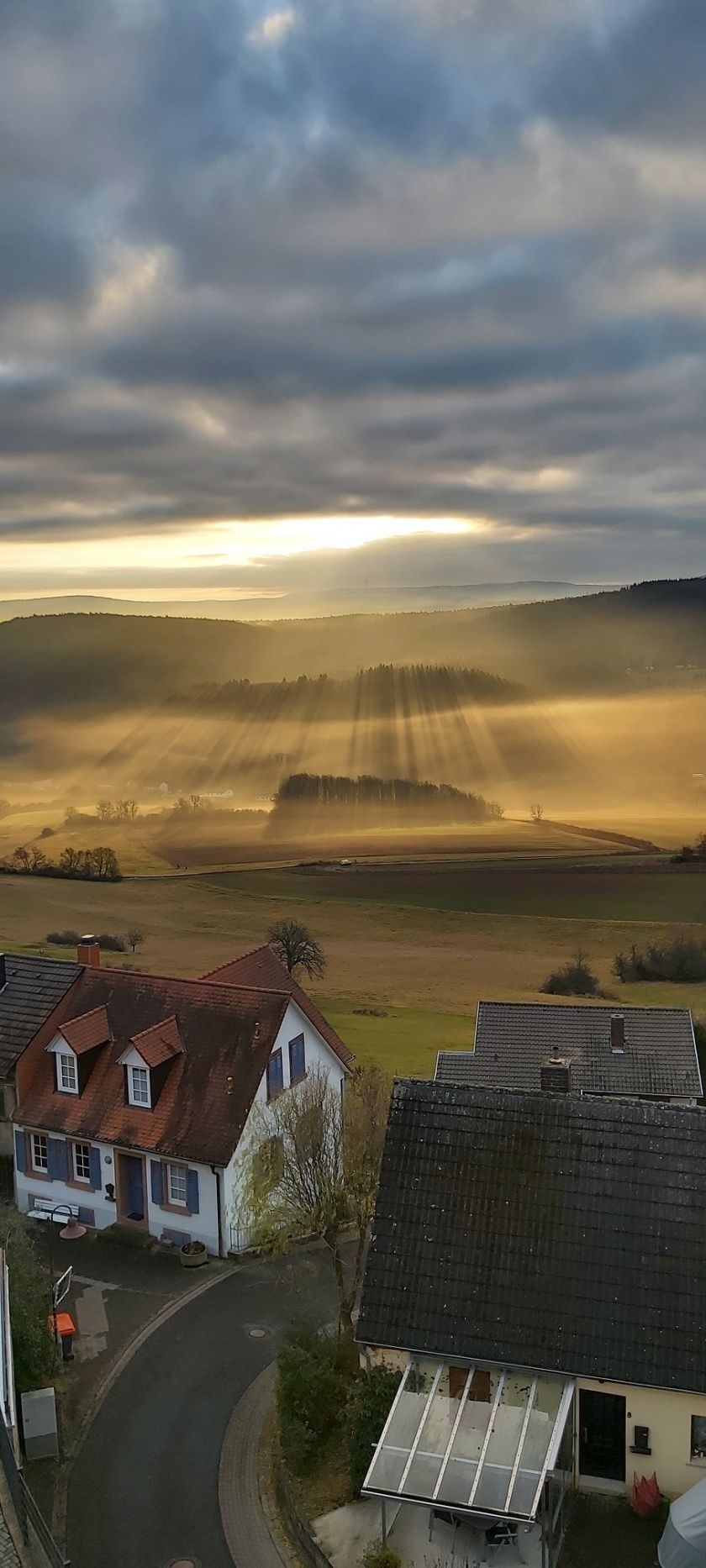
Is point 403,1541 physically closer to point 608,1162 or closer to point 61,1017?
point 608,1162

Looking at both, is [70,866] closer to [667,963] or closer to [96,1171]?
[667,963]

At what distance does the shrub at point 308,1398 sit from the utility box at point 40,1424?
4.74 meters

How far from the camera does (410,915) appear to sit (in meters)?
103

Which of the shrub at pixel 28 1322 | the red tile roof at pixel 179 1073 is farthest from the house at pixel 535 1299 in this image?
the red tile roof at pixel 179 1073

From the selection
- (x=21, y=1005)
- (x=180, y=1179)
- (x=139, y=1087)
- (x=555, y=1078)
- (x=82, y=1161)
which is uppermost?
(x=555, y=1078)

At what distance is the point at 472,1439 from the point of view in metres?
19.8

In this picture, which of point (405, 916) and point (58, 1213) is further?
point (405, 916)

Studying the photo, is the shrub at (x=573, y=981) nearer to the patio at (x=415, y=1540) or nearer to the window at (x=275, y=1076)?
the window at (x=275, y=1076)

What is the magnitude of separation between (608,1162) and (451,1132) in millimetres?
3222

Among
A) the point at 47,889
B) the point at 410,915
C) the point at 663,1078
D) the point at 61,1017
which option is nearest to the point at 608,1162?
the point at 663,1078

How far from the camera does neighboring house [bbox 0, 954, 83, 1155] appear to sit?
3697cm

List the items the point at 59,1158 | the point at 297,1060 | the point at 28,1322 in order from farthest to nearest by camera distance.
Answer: the point at 297,1060, the point at 59,1158, the point at 28,1322

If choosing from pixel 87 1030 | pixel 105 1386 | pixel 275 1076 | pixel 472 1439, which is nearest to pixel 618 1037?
pixel 275 1076

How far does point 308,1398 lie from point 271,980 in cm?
1971
